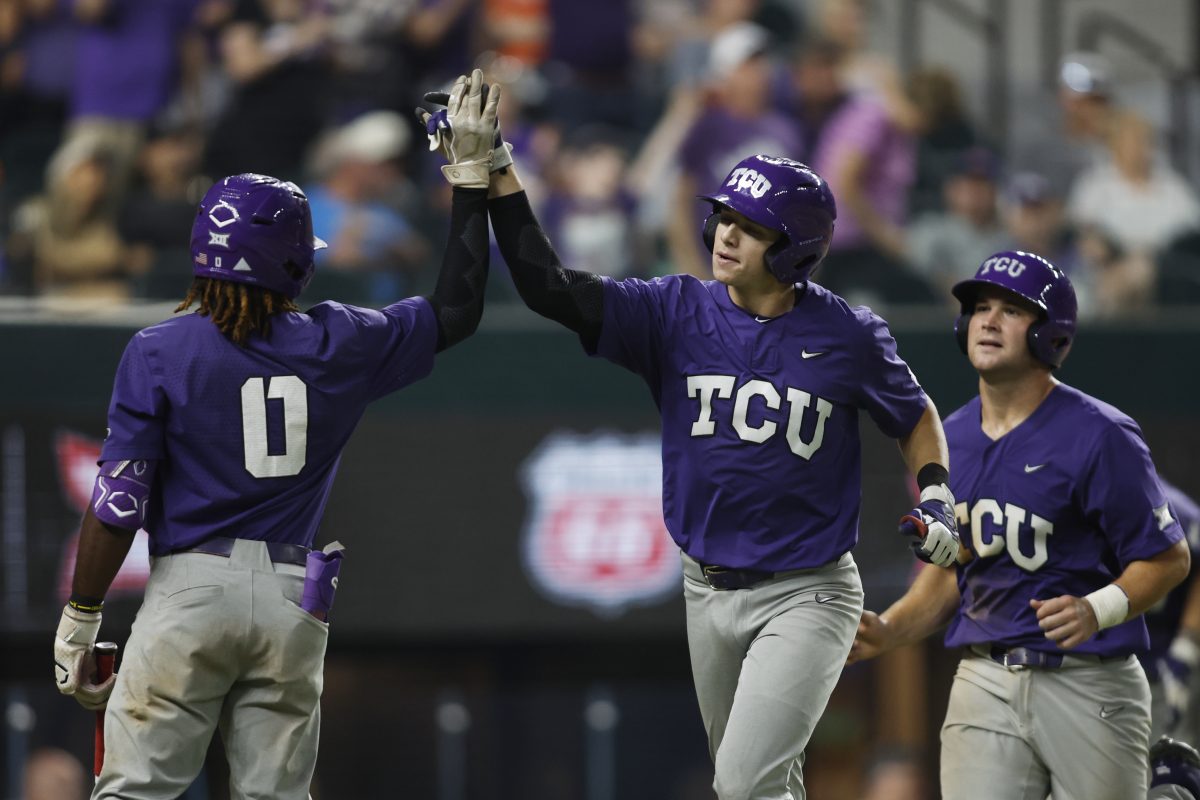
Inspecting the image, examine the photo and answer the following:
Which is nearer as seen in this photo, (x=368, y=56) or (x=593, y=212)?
(x=593, y=212)

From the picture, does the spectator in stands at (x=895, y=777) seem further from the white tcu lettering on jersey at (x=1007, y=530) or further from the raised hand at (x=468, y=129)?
the raised hand at (x=468, y=129)

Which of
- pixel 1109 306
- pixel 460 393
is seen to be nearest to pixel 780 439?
pixel 460 393

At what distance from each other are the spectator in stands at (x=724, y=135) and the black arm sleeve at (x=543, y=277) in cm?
455

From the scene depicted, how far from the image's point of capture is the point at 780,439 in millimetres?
4656

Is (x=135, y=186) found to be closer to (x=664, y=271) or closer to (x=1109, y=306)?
(x=664, y=271)

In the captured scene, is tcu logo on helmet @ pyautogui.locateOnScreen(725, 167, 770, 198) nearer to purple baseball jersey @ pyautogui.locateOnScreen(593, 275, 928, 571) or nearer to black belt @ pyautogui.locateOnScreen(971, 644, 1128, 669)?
purple baseball jersey @ pyautogui.locateOnScreen(593, 275, 928, 571)

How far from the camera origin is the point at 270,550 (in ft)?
14.5

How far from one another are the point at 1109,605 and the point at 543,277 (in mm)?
1806

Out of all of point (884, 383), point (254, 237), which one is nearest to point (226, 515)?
point (254, 237)

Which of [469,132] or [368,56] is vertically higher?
[368,56]

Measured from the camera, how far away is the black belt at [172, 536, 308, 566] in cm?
439

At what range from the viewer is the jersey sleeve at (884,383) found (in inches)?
187

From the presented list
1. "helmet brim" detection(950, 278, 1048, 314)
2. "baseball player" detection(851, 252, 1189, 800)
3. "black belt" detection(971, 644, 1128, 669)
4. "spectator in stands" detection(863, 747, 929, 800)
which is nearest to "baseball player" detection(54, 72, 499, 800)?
"baseball player" detection(851, 252, 1189, 800)

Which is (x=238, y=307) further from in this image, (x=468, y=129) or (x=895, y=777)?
(x=895, y=777)
